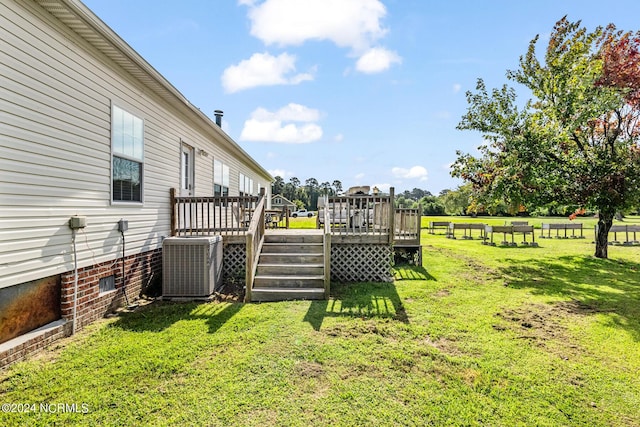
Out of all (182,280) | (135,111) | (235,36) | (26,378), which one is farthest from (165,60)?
(26,378)

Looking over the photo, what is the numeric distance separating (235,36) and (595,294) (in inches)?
452

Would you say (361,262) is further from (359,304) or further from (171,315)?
(171,315)

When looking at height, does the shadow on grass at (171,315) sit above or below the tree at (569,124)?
below

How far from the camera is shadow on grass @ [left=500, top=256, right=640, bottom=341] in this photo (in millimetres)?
5221

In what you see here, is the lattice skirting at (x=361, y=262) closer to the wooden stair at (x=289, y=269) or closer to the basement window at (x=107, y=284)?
the wooden stair at (x=289, y=269)

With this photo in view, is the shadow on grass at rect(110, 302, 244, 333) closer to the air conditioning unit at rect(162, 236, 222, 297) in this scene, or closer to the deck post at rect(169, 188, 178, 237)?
the air conditioning unit at rect(162, 236, 222, 297)

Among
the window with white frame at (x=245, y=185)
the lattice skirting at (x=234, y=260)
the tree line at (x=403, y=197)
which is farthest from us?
the tree line at (x=403, y=197)

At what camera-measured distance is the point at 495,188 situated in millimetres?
9297

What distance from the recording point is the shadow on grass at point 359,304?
4.78m

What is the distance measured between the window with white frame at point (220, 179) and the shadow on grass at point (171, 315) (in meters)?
5.09

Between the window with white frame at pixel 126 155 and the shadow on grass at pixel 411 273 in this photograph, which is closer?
the window with white frame at pixel 126 155

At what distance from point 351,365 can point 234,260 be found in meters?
4.25

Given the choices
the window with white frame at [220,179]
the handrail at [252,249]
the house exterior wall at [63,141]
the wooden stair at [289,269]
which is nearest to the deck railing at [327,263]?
the wooden stair at [289,269]

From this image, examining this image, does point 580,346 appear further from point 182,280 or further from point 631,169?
point 631,169
